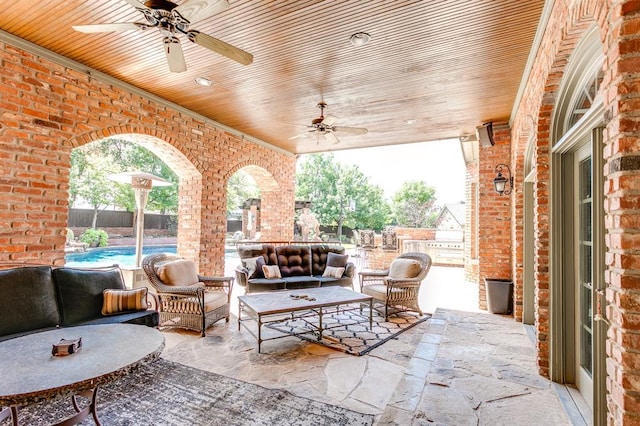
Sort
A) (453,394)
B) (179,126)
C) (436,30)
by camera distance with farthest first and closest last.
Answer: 1. (179,126)
2. (436,30)
3. (453,394)

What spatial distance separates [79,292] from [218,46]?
2.60m

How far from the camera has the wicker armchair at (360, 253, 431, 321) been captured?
4.46 meters

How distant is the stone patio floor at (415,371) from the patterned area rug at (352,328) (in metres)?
0.13

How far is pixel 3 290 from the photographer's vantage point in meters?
2.59

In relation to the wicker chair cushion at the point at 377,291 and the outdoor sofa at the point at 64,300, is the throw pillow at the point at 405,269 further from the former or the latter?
the outdoor sofa at the point at 64,300

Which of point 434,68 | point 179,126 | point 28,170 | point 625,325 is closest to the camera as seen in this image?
point 625,325

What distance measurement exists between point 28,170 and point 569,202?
16.5 ft

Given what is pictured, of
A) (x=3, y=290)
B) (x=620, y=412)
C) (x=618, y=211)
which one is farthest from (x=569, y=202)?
(x=3, y=290)

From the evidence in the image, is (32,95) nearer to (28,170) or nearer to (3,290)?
(28,170)

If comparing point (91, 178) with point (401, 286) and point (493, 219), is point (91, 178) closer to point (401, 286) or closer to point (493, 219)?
point (401, 286)

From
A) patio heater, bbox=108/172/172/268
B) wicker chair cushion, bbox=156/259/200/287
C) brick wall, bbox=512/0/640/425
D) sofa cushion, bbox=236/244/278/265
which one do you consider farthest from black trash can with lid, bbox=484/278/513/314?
patio heater, bbox=108/172/172/268

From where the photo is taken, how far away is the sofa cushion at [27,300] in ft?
8.44

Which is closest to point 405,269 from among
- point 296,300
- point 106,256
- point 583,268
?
point 296,300

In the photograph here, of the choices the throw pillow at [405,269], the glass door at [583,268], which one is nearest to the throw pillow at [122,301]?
the throw pillow at [405,269]
